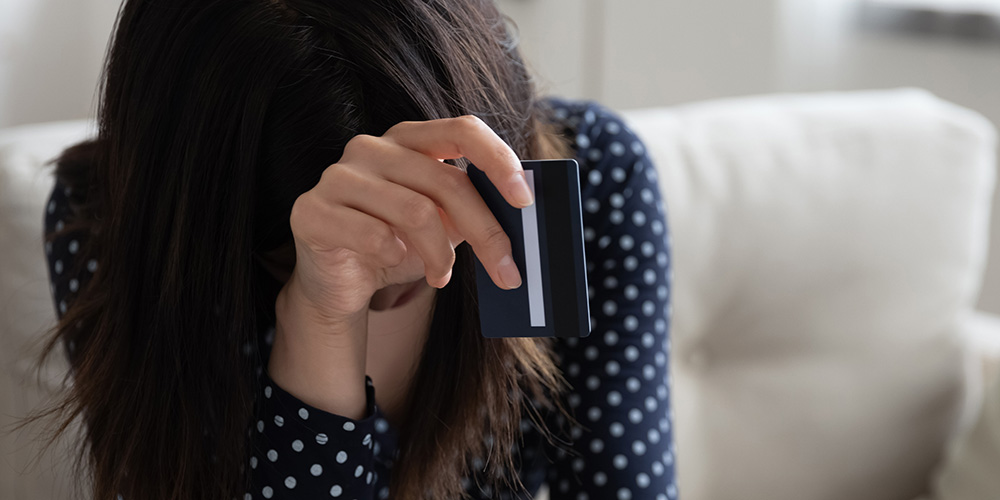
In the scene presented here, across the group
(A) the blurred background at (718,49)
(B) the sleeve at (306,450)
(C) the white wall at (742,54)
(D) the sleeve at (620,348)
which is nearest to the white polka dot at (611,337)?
(D) the sleeve at (620,348)

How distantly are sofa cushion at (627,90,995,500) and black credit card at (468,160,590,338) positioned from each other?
579 millimetres

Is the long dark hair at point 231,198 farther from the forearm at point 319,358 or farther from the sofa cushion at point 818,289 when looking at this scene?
the sofa cushion at point 818,289

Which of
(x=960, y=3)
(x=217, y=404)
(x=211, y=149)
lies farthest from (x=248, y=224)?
(x=960, y=3)

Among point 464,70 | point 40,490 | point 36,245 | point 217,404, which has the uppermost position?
point 464,70

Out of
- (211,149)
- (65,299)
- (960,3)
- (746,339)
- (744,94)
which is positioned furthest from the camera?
(744,94)

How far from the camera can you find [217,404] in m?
0.69

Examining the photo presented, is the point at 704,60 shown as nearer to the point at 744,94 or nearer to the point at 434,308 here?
the point at 744,94

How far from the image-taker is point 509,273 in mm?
478

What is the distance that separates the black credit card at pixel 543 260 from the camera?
467mm

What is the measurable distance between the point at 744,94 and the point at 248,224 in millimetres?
1537

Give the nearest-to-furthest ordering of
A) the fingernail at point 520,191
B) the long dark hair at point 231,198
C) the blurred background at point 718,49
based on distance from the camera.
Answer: the fingernail at point 520,191, the long dark hair at point 231,198, the blurred background at point 718,49

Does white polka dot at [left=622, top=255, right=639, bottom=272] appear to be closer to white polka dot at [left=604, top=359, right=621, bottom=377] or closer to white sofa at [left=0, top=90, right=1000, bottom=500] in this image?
white polka dot at [left=604, top=359, right=621, bottom=377]

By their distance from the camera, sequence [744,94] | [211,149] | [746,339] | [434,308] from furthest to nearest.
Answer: [744,94]
[746,339]
[434,308]
[211,149]

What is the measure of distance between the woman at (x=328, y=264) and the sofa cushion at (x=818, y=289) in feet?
0.76
